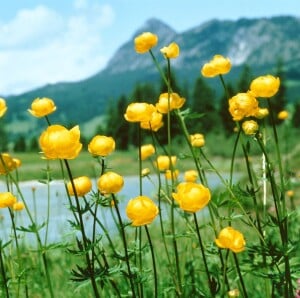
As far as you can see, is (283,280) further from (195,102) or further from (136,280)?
(195,102)

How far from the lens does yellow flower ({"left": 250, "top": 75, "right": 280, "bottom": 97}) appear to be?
1.31m

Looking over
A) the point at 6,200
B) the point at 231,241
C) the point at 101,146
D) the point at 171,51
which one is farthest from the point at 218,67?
the point at 6,200

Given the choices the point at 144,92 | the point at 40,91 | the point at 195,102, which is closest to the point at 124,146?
the point at 144,92

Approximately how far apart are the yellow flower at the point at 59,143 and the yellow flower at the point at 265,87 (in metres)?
0.42

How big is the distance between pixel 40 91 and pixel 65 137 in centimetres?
19377

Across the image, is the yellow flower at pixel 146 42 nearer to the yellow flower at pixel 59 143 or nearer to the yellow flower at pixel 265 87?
the yellow flower at pixel 265 87

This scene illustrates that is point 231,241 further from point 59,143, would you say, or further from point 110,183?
point 59,143

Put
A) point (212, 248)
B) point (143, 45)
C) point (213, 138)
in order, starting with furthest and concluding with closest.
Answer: point (213, 138) < point (143, 45) < point (212, 248)

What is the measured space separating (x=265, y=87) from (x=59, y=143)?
0.47m

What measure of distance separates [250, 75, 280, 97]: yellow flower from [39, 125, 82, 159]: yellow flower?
417 millimetres

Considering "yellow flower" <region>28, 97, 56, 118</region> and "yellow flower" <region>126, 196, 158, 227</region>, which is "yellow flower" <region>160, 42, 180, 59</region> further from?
"yellow flower" <region>126, 196, 158, 227</region>

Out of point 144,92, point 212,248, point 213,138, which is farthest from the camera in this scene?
point 144,92

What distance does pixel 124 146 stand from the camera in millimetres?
37219

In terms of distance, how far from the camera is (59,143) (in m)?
1.18
